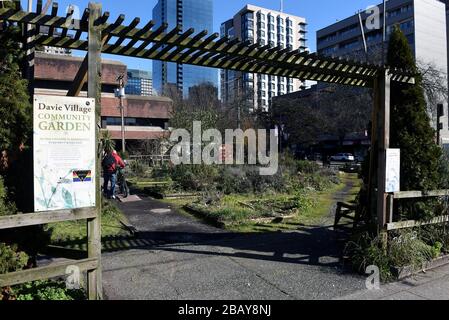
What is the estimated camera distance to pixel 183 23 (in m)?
103

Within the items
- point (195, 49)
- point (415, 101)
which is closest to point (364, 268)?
point (415, 101)

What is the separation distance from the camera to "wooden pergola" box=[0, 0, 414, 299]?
3822 millimetres

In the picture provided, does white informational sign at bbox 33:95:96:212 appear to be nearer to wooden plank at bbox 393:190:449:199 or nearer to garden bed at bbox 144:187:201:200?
wooden plank at bbox 393:190:449:199

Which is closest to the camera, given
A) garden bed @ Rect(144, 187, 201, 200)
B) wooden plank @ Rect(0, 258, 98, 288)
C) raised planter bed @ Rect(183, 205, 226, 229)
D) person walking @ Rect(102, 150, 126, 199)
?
wooden plank @ Rect(0, 258, 98, 288)

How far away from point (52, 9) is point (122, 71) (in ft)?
169

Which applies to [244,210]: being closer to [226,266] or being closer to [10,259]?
[226,266]

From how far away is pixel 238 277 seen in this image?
5215 millimetres

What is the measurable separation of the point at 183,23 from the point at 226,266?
10505 cm

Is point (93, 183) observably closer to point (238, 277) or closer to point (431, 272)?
point (238, 277)

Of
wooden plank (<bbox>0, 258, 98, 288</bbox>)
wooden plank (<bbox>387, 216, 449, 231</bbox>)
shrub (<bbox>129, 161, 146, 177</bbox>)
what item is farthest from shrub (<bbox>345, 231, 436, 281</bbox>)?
shrub (<bbox>129, 161, 146, 177</bbox>)

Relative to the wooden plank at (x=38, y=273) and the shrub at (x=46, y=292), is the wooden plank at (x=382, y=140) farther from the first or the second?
the shrub at (x=46, y=292)

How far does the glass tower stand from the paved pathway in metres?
78.5

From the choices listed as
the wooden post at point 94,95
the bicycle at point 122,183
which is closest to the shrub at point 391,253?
the wooden post at point 94,95

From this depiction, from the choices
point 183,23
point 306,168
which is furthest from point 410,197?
point 183,23
